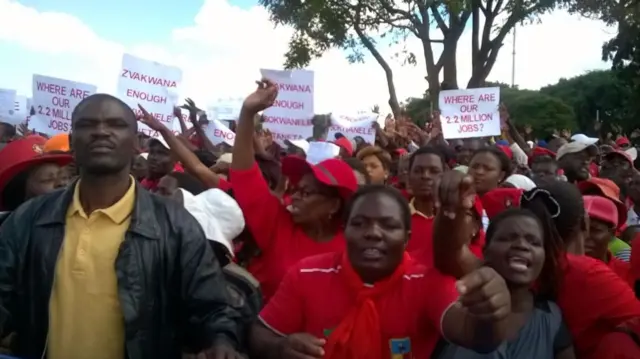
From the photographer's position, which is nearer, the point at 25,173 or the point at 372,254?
the point at 372,254

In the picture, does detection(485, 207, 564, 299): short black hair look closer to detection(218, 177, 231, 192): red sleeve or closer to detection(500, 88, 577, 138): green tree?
detection(218, 177, 231, 192): red sleeve

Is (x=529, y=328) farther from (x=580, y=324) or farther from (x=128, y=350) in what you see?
(x=128, y=350)

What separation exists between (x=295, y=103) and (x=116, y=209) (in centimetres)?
488

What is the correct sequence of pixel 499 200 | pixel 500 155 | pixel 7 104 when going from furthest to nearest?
pixel 7 104
pixel 500 155
pixel 499 200

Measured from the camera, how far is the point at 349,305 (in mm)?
→ 2707

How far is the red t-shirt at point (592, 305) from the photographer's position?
2.82 metres

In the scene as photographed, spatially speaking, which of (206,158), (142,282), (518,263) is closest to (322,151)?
(206,158)

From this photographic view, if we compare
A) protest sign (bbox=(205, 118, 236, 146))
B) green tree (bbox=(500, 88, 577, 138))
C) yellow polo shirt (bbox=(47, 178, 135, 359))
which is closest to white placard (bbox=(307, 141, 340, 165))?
protest sign (bbox=(205, 118, 236, 146))

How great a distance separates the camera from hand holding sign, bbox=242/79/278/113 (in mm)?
3908

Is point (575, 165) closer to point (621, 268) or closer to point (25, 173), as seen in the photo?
point (621, 268)

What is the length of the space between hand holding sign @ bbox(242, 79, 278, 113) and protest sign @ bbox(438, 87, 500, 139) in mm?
5400

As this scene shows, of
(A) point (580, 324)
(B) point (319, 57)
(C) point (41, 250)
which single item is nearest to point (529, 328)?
(A) point (580, 324)

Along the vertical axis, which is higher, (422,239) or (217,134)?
(217,134)

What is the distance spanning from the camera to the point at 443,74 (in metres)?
19.7
